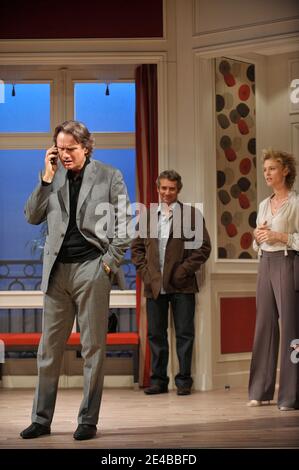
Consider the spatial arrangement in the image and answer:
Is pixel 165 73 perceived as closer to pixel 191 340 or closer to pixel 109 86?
pixel 109 86

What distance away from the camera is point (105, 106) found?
707cm

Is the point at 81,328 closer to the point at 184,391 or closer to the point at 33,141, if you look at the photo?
the point at 184,391

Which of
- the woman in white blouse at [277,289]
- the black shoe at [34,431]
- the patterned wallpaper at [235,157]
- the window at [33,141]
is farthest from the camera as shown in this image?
the window at [33,141]

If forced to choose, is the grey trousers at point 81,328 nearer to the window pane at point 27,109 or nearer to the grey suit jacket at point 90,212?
the grey suit jacket at point 90,212

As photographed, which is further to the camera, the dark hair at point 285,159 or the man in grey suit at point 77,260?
the dark hair at point 285,159

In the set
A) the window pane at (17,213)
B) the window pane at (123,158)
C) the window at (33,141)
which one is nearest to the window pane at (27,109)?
the window at (33,141)

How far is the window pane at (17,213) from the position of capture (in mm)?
7035

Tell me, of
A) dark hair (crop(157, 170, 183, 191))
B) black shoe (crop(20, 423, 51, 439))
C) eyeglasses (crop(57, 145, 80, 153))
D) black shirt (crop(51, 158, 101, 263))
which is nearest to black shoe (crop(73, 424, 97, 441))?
black shoe (crop(20, 423, 51, 439))

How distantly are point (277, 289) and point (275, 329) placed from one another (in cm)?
28

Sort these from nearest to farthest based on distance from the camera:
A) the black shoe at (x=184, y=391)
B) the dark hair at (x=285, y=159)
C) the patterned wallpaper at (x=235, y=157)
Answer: the dark hair at (x=285, y=159), the black shoe at (x=184, y=391), the patterned wallpaper at (x=235, y=157)

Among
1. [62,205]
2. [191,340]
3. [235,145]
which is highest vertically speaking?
[235,145]

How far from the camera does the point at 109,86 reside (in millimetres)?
7070

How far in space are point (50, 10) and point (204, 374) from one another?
3154 millimetres
